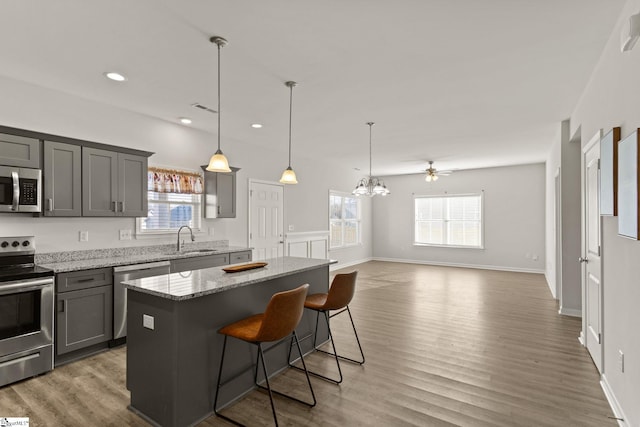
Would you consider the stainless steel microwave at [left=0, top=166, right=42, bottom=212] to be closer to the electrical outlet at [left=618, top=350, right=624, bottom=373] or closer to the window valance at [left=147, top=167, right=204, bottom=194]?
the window valance at [left=147, top=167, right=204, bottom=194]

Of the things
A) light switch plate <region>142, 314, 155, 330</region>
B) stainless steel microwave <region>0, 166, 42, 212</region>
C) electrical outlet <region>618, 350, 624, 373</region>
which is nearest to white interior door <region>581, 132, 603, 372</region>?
electrical outlet <region>618, 350, 624, 373</region>

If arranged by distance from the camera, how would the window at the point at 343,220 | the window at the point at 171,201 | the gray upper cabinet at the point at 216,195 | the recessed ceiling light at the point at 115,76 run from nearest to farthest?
the recessed ceiling light at the point at 115,76, the window at the point at 171,201, the gray upper cabinet at the point at 216,195, the window at the point at 343,220

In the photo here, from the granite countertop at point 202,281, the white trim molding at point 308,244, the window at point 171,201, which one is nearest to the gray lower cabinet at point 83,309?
the window at point 171,201

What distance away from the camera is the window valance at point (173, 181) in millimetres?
4547

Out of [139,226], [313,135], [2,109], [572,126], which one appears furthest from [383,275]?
[2,109]

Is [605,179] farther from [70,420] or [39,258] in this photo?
[39,258]

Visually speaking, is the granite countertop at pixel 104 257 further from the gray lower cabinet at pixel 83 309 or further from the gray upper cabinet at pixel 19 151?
the gray upper cabinet at pixel 19 151

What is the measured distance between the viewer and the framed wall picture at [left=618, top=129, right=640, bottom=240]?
1.93 meters

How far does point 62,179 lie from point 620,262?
16.2 ft

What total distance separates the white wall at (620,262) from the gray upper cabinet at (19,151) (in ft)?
15.8

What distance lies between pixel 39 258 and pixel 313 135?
12.9 feet

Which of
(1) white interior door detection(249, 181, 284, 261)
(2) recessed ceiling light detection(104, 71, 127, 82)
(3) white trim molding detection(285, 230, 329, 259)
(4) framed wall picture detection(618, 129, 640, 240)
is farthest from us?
(3) white trim molding detection(285, 230, 329, 259)

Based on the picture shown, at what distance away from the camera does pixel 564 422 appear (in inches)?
90.7

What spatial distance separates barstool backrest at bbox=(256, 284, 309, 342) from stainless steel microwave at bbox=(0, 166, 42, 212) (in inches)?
108
